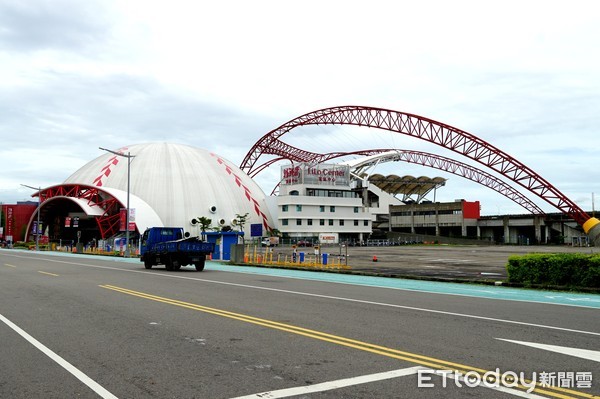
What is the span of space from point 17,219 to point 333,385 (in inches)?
4028

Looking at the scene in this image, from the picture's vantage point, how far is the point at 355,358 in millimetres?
7238

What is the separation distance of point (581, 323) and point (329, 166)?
90207 millimetres

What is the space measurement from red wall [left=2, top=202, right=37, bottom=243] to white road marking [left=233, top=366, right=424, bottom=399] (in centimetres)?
9815

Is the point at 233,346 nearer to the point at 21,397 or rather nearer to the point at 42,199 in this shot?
the point at 21,397

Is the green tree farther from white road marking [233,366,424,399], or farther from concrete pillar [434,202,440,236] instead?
white road marking [233,366,424,399]

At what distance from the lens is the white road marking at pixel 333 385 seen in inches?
219

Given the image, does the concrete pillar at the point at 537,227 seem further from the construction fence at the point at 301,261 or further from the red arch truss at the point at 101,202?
the red arch truss at the point at 101,202

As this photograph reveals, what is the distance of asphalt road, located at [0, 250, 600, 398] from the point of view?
5.92m

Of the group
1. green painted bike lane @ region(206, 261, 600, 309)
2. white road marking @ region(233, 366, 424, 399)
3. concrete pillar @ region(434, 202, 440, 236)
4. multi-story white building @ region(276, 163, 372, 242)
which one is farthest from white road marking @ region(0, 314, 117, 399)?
concrete pillar @ region(434, 202, 440, 236)

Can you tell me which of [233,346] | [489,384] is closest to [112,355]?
[233,346]

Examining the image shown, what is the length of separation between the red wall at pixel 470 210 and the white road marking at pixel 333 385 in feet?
369

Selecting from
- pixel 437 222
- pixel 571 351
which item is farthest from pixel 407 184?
pixel 571 351

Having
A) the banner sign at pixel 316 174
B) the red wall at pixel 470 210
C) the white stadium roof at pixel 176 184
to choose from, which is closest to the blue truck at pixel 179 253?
the white stadium roof at pixel 176 184

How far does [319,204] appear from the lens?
96125mm
